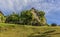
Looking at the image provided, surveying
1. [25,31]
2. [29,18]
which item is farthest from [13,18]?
[25,31]

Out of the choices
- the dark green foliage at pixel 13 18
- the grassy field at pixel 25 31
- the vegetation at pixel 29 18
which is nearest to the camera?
the grassy field at pixel 25 31

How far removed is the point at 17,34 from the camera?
2645 cm

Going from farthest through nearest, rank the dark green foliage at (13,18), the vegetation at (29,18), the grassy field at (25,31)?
the dark green foliage at (13,18)
the vegetation at (29,18)
the grassy field at (25,31)

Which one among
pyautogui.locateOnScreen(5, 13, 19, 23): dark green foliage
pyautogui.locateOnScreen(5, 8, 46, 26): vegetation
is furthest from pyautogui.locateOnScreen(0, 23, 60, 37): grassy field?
pyautogui.locateOnScreen(5, 13, 19, 23): dark green foliage

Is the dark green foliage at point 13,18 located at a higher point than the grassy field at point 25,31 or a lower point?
higher

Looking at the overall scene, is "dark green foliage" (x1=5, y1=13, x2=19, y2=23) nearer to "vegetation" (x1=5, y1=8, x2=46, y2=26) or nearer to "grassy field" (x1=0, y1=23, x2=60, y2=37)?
"vegetation" (x1=5, y1=8, x2=46, y2=26)

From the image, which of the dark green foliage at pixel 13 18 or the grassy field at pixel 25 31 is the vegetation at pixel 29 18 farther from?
the grassy field at pixel 25 31

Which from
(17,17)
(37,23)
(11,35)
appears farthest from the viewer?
(17,17)

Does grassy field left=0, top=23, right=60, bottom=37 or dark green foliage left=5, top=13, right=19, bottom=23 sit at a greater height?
dark green foliage left=5, top=13, right=19, bottom=23

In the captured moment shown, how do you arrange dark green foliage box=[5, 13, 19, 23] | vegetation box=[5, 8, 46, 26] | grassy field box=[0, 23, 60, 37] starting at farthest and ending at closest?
dark green foliage box=[5, 13, 19, 23] → vegetation box=[5, 8, 46, 26] → grassy field box=[0, 23, 60, 37]

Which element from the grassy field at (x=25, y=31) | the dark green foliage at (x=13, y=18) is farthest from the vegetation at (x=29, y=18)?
the grassy field at (x=25, y=31)

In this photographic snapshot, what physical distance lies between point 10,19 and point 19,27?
Answer: 37.4 feet

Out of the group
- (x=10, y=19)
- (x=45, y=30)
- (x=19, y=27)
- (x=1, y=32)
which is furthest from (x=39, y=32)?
(x=10, y=19)

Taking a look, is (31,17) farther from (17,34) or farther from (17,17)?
(17,34)
